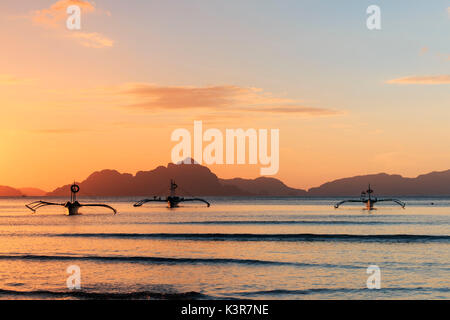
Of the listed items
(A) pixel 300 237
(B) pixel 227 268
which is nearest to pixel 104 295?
(B) pixel 227 268

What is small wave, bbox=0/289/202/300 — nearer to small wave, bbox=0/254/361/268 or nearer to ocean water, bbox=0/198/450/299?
ocean water, bbox=0/198/450/299

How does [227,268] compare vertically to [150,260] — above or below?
above

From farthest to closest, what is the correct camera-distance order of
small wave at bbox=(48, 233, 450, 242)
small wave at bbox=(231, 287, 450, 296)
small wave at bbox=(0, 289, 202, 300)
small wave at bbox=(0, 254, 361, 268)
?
small wave at bbox=(48, 233, 450, 242) < small wave at bbox=(0, 254, 361, 268) < small wave at bbox=(231, 287, 450, 296) < small wave at bbox=(0, 289, 202, 300)

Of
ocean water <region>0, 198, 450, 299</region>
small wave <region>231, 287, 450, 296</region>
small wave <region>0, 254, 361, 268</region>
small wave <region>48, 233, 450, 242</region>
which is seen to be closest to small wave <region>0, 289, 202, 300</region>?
ocean water <region>0, 198, 450, 299</region>

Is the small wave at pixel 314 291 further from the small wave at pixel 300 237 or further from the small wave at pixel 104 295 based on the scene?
the small wave at pixel 300 237

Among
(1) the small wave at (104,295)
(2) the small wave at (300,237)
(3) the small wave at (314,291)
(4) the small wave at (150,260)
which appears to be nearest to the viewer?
(1) the small wave at (104,295)

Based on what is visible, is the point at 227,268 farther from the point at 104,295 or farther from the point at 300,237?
the point at 300,237

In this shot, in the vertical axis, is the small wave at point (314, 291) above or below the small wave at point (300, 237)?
above

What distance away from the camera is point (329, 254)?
40406mm

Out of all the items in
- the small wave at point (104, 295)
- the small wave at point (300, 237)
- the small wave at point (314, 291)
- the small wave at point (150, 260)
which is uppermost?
the small wave at point (104, 295)

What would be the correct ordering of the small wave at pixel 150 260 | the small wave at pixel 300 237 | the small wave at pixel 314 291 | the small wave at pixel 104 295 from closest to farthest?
1. the small wave at pixel 104 295
2. the small wave at pixel 314 291
3. the small wave at pixel 150 260
4. the small wave at pixel 300 237

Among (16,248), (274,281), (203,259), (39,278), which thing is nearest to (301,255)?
(203,259)

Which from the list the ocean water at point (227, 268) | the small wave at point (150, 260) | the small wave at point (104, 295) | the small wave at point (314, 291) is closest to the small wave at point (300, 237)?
the ocean water at point (227, 268)
